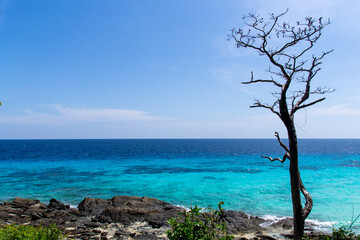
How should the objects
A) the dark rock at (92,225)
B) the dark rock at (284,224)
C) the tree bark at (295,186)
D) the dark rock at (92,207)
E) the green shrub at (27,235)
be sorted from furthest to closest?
the dark rock at (92,207)
the dark rock at (284,224)
the dark rock at (92,225)
the tree bark at (295,186)
the green shrub at (27,235)

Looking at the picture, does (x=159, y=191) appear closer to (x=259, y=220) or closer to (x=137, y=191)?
(x=137, y=191)

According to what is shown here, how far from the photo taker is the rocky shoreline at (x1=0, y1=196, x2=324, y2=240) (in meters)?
15.4

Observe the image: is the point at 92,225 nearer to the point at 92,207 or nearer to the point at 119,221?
the point at 119,221

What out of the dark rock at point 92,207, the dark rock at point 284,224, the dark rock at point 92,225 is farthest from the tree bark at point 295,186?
the dark rock at point 92,207

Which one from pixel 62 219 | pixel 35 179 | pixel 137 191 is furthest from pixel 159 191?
pixel 35 179

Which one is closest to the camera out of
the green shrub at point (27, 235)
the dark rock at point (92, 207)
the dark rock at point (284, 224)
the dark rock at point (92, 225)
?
the green shrub at point (27, 235)

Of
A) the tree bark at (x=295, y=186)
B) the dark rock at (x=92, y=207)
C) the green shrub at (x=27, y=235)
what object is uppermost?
the tree bark at (x=295, y=186)

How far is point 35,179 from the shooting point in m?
37.6

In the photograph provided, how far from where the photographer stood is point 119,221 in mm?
17938

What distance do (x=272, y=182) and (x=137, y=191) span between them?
1888cm

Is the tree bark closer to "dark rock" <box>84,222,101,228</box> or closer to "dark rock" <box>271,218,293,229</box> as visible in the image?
"dark rock" <box>271,218,293,229</box>

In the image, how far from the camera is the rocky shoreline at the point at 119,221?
605 inches

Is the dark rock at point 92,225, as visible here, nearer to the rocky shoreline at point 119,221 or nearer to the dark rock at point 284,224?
the rocky shoreline at point 119,221

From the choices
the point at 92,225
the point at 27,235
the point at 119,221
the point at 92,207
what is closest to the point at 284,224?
the point at 119,221
